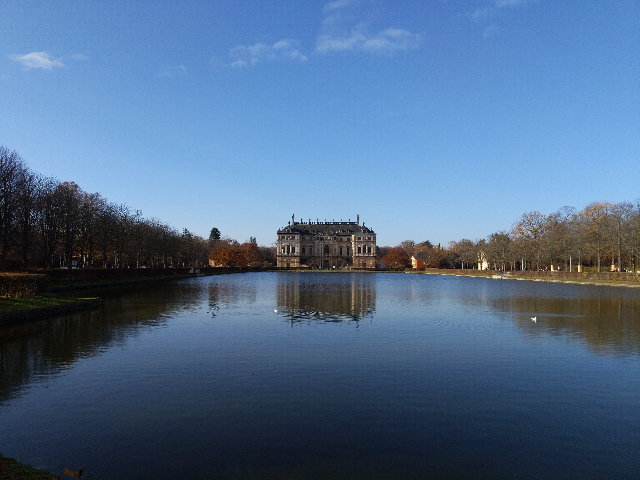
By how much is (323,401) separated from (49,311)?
65.2ft

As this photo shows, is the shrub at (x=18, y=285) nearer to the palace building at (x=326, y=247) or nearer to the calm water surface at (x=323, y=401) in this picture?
the calm water surface at (x=323, y=401)

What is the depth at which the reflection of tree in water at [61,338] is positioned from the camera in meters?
13.2

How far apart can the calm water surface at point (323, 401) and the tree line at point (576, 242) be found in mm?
55545

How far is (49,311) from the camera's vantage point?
2481 cm

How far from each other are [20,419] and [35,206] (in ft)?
144

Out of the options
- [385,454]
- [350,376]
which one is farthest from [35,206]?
[385,454]

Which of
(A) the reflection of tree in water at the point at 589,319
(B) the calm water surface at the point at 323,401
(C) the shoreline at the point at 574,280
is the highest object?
(C) the shoreline at the point at 574,280

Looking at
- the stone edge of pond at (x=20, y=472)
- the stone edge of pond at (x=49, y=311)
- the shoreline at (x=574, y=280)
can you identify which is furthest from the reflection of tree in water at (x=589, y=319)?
the shoreline at (x=574, y=280)

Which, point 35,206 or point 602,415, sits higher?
point 35,206

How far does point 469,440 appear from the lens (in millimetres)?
8492

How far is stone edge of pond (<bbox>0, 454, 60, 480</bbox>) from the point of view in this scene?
6.39 metres

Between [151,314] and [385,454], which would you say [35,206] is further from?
[385,454]

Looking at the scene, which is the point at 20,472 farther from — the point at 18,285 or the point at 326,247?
the point at 326,247

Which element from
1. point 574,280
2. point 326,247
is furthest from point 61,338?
point 326,247
